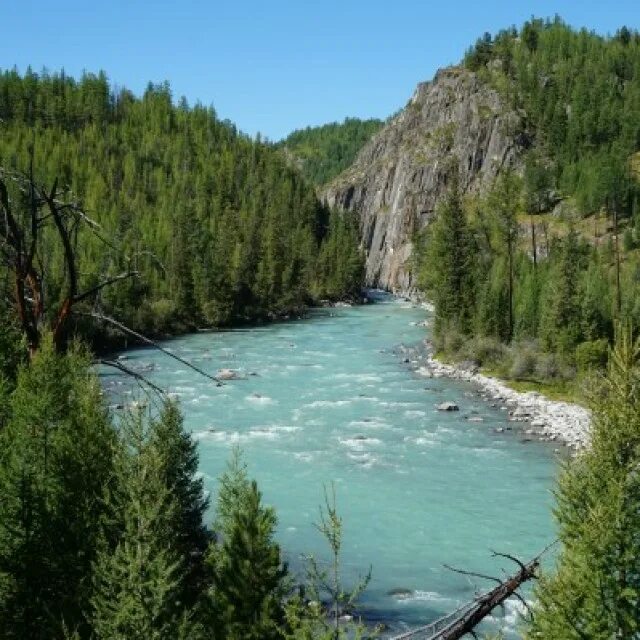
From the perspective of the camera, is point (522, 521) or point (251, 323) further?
point (251, 323)

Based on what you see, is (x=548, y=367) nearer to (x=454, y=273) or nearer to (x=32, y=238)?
(x=454, y=273)

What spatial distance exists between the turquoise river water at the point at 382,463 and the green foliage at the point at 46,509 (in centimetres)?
504

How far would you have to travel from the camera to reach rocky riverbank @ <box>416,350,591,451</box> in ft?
139

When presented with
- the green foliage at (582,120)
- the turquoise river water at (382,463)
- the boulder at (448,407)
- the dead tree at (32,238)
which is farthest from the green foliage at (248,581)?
the green foliage at (582,120)

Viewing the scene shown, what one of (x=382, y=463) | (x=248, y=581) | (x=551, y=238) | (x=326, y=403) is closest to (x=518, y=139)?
(x=551, y=238)

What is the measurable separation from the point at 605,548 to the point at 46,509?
14.2 m

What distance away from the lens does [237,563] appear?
18453 mm

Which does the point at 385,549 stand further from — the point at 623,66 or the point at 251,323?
the point at 623,66

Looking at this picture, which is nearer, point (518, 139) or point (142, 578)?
point (142, 578)

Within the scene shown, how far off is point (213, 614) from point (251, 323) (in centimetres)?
8600

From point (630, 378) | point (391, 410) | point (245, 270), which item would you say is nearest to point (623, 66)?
point (245, 270)

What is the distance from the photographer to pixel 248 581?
60.2ft

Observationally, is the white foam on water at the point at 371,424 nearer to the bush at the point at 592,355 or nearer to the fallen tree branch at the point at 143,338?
the bush at the point at 592,355

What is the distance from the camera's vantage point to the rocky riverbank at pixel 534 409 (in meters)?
42.4
